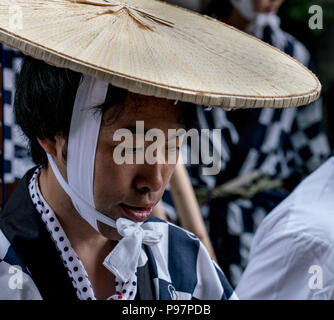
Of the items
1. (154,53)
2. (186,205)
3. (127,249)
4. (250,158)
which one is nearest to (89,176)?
(127,249)

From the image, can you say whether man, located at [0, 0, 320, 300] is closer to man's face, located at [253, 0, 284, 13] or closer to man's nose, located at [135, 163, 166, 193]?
man's nose, located at [135, 163, 166, 193]

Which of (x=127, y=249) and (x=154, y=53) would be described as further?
(x=127, y=249)

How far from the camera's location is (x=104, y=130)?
4.48 feet

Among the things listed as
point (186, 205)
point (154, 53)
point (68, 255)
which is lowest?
point (186, 205)

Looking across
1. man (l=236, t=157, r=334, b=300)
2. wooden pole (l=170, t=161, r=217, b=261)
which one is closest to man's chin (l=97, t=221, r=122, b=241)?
man (l=236, t=157, r=334, b=300)

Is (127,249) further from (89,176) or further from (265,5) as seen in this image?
(265,5)

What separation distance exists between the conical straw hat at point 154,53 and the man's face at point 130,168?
15 centimetres

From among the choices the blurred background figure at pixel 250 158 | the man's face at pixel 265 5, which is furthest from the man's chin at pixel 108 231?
the man's face at pixel 265 5

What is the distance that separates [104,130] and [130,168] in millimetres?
100

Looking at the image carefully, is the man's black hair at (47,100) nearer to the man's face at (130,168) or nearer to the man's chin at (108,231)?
the man's face at (130,168)

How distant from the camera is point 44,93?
143 centimetres

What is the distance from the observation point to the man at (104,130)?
1204 millimetres

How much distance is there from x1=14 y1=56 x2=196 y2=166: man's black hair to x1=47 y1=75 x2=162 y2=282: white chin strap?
2 cm

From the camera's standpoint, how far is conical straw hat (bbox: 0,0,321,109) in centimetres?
111
